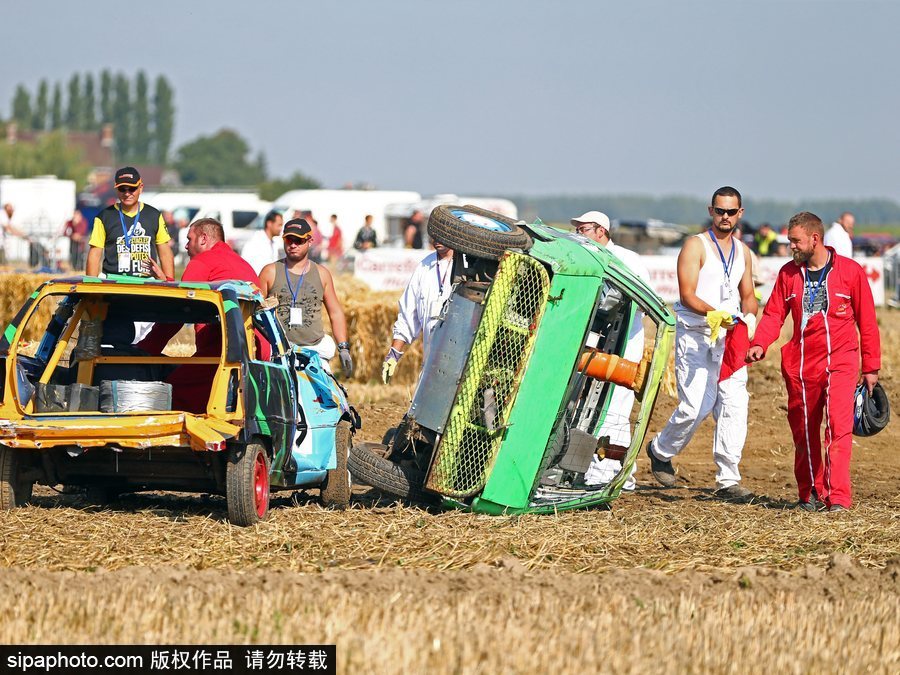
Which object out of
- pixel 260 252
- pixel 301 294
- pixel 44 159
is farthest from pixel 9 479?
pixel 44 159

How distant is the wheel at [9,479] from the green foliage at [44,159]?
95.9 metres

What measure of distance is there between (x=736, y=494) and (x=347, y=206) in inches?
1441

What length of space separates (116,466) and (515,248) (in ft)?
9.07

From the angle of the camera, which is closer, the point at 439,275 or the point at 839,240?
the point at 439,275

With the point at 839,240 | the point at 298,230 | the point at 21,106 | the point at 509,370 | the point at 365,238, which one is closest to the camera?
the point at 509,370

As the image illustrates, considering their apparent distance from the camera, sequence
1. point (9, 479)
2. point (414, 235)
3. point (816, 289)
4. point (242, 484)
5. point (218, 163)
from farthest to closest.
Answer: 1. point (218, 163)
2. point (414, 235)
3. point (816, 289)
4. point (9, 479)
5. point (242, 484)

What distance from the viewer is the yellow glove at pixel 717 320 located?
11.0m

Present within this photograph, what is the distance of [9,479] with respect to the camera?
9.42m

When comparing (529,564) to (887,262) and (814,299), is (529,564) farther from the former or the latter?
(887,262)

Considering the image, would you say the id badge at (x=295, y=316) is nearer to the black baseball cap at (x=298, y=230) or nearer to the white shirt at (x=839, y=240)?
the black baseball cap at (x=298, y=230)

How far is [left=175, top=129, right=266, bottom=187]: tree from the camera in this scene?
170m

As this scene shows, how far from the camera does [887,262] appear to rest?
118 feet

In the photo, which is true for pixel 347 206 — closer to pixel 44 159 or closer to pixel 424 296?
pixel 424 296

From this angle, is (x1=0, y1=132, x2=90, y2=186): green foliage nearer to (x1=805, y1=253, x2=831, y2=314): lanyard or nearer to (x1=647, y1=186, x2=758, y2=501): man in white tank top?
(x1=647, y1=186, x2=758, y2=501): man in white tank top
